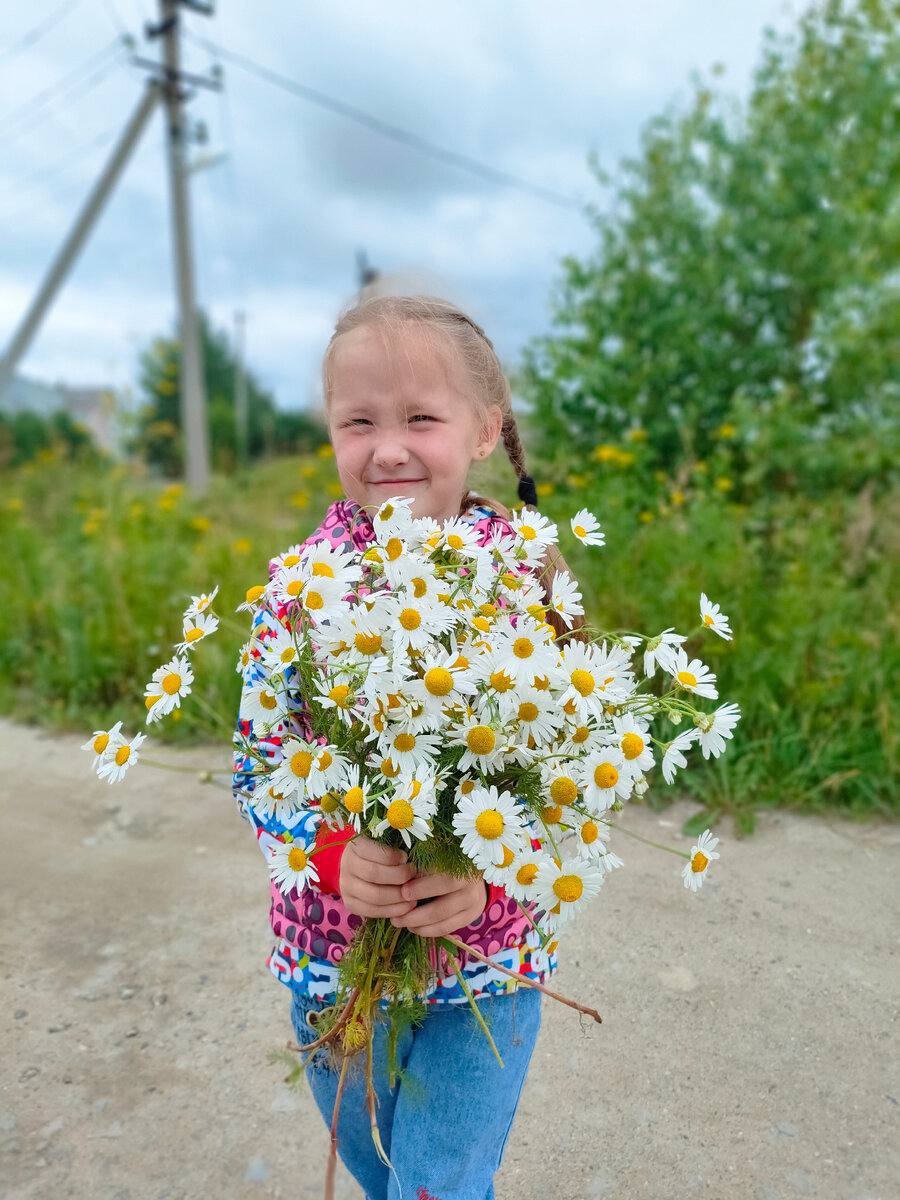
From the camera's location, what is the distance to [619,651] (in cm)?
93

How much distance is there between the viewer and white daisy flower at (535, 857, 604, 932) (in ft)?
3.00

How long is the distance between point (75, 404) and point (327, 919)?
43.9m

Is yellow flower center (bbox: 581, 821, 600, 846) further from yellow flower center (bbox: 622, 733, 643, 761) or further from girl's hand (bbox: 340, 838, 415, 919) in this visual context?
girl's hand (bbox: 340, 838, 415, 919)

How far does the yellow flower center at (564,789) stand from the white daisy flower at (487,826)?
0.16 ft

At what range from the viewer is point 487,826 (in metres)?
0.87

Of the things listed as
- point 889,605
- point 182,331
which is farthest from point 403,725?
point 182,331

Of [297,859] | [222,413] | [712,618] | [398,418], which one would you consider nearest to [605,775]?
[712,618]

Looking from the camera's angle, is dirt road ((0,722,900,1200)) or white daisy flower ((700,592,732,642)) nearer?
white daisy flower ((700,592,732,642))

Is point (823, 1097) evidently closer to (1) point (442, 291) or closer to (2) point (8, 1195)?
(2) point (8, 1195)

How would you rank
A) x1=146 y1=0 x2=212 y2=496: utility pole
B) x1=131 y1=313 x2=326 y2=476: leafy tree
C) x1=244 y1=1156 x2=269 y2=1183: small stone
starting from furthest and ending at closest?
x1=131 y1=313 x2=326 y2=476: leafy tree
x1=146 y1=0 x2=212 y2=496: utility pole
x1=244 y1=1156 x2=269 y2=1183: small stone

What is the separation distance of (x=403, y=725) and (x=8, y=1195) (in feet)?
4.85

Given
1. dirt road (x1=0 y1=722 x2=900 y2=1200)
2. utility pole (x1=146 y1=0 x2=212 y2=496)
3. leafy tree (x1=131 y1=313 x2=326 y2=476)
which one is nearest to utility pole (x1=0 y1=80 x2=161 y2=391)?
utility pole (x1=146 y1=0 x2=212 y2=496)

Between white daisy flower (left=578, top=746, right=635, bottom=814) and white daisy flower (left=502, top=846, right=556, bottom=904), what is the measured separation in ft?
0.25

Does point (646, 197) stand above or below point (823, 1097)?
above
